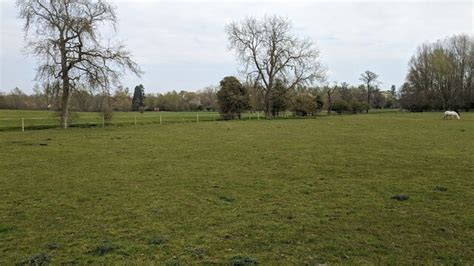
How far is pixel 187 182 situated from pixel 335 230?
14.2 feet

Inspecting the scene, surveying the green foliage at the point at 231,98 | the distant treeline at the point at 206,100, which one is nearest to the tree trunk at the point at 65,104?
the distant treeline at the point at 206,100

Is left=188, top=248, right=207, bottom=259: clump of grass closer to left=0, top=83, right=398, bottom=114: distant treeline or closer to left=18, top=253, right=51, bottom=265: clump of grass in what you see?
left=18, top=253, right=51, bottom=265: clump of grass

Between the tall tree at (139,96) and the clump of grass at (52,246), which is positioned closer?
the clump of grass at (52,246)

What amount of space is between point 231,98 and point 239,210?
1575 inches

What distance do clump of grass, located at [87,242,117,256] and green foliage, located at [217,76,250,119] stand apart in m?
41.7

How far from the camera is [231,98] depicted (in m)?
45.8

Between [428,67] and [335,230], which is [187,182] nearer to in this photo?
[335,230]

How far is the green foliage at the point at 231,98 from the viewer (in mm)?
46062

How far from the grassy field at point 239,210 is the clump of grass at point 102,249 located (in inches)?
0.5

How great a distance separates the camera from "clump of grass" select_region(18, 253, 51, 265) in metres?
4.09

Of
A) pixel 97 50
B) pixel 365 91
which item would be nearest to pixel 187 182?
pixel 97 50

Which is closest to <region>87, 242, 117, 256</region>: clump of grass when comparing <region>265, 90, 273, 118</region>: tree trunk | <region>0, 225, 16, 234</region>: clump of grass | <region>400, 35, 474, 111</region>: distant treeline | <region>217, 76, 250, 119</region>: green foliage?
<region>0, 225, 16, 234</region>: clump of grass

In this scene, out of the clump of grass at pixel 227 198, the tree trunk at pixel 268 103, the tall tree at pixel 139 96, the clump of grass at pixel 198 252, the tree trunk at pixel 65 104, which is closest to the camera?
the clump of grass at pixel 198 252

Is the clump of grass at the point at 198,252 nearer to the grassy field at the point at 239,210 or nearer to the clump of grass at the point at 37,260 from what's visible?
the grassy field at the point at 239,210
